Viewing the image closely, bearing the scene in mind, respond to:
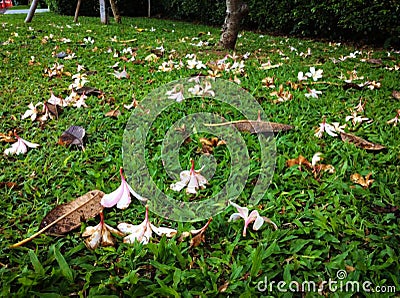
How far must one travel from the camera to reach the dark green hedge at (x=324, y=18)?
5570mm

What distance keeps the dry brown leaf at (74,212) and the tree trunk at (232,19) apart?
3.46 metres

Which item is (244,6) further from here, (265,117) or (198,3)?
(198,3)

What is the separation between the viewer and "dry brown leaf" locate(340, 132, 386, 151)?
1.80 metres

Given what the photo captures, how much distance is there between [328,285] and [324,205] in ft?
1.34

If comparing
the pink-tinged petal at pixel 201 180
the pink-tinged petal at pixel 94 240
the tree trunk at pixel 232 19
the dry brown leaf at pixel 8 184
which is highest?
the tree trunk at pixel 232 19

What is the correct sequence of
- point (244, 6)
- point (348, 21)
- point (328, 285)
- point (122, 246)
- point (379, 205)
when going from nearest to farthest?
point (328, 285) → point (122, 246) → point (379, 205) → point (244, 6) → point (348, 21)

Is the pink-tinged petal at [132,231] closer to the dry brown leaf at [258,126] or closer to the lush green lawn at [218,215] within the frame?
the lush green lawn at [218,215]

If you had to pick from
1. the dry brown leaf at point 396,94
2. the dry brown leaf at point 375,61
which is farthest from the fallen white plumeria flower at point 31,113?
the dry brown leaf at point 375,61

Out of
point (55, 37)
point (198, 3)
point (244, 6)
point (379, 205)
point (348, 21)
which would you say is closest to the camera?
point (379, 205)

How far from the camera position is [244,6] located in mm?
4289

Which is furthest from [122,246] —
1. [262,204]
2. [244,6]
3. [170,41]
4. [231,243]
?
[170,41]

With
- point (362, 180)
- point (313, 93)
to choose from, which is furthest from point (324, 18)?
point (362, 180)

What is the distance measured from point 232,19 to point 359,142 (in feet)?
9.66

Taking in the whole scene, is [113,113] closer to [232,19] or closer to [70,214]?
[70,214]
